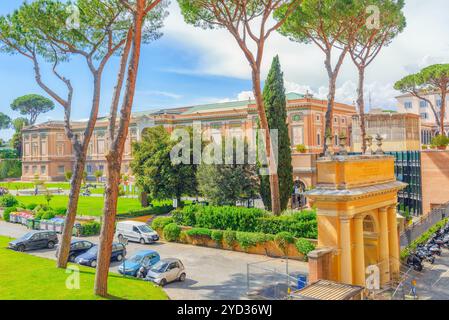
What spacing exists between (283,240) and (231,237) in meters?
3.22

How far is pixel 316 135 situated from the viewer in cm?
5169

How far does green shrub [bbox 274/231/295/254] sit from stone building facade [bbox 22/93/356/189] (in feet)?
52.1

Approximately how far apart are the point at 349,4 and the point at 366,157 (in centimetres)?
1294

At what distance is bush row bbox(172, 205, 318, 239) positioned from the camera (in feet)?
66.2

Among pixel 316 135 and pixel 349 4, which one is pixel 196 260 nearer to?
pixel 349 4

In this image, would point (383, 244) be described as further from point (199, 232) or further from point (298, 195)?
point (298, 195)

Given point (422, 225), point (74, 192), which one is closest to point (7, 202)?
point (74, 192)

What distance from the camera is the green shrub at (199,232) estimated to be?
75.3 ft

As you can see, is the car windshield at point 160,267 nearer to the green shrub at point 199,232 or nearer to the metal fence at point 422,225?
the green shrub at point 199,232

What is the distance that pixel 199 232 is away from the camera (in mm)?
23188

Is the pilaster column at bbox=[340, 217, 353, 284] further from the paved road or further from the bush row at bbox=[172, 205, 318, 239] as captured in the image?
the bush row at bbox=[172, 205, 318, 239]

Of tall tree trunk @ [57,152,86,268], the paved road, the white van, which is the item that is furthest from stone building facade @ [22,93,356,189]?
tall tree trunk @ [57,152,86,268]

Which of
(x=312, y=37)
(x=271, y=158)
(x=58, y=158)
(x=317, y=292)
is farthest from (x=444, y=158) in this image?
(x=58, y=158)

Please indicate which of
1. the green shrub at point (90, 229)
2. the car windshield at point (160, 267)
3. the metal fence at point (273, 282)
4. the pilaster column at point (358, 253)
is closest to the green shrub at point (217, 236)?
the metal fence at point (273, 282)
